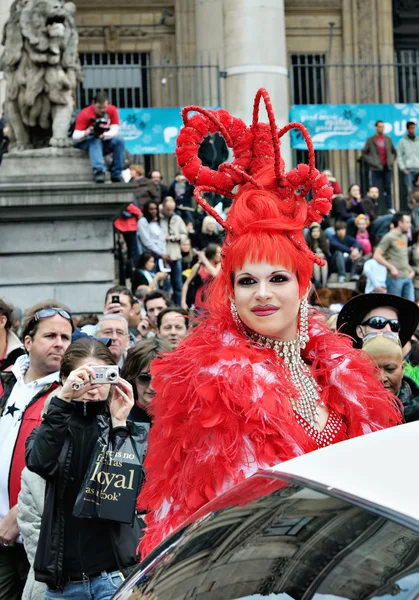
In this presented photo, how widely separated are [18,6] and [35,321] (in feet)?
26.4

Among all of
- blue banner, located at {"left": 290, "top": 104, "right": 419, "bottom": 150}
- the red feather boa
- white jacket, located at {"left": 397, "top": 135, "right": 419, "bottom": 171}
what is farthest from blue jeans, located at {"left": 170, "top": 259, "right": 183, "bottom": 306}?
the red feather boa

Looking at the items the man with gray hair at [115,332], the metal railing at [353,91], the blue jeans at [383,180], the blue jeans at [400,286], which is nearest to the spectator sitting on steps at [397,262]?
the blue jeans at [400,286]

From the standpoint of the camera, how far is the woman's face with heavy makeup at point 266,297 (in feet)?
11.9

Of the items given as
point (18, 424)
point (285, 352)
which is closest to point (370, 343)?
point (285, 352)

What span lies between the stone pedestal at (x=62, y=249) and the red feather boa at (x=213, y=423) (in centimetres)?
970

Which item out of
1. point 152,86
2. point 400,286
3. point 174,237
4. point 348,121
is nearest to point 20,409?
point 400,286

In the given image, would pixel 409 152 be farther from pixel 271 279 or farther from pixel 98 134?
pixel 271 279

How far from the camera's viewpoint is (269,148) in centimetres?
389

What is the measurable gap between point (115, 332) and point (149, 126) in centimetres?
1513

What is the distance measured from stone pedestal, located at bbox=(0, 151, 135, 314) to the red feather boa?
31.8ft

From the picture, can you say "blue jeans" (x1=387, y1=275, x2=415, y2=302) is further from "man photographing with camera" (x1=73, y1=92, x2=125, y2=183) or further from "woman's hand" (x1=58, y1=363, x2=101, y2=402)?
"woman's hand" (x1=58, y1=363, x2=101, y2=402)

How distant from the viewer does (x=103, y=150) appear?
43.0 ft

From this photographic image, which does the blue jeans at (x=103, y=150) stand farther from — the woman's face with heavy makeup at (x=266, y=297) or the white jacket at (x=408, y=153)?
the white jacket at (x=408, y=153)

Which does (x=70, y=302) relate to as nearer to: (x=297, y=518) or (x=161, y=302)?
(x=161, y=302)
